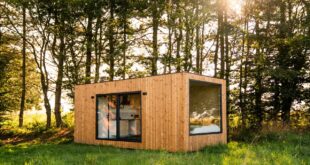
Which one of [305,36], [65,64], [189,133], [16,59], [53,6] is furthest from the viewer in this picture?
[16,59]

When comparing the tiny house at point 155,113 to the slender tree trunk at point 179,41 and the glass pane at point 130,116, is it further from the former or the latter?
the slender tree trunk at point 179,41

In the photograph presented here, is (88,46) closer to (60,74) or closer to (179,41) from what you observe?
(60,74)

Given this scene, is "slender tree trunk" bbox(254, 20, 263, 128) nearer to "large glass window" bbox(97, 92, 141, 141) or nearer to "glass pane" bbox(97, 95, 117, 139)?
"large glass window" bbox(97, 92, 141, 141)

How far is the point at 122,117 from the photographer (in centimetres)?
1112

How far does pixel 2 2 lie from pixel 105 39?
18.2 ft

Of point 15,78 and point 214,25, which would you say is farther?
point 15,78

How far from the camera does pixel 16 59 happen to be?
60.6 feet

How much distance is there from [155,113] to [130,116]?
1.46 m

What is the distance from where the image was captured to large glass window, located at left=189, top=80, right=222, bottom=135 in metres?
9.93

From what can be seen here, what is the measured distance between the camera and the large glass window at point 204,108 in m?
9.93

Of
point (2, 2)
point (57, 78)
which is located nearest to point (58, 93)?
point (57, 78)

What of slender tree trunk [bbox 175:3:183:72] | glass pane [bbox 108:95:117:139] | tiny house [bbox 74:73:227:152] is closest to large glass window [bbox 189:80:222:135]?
tiny house [bbox 74:73:227:152]

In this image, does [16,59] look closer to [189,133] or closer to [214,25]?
[214,25]

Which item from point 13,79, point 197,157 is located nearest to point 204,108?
point 197,157
